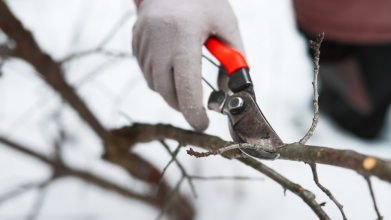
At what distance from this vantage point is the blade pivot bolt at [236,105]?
89 cm

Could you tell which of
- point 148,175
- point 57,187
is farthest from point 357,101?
point 57,187

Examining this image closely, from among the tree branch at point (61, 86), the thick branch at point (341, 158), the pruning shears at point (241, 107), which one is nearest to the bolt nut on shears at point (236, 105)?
the pruning shears at point (241, 107)

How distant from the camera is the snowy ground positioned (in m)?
2.12

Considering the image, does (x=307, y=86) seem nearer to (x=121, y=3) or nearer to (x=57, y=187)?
(x=121, y=3)

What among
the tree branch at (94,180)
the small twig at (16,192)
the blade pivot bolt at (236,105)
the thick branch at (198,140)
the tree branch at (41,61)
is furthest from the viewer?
the tree branch at (94,180)

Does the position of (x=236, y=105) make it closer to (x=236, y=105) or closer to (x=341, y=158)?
(x=236, y=105)

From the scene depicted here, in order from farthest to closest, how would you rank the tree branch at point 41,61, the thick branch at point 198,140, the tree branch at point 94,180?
the tree branch at point 94,180, the tree branch at point 41,61, the thick branch at point 198,140

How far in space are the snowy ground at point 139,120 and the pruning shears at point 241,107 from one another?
725 mm

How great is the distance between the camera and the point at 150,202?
6.25ft

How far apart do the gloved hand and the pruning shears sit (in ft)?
0.25

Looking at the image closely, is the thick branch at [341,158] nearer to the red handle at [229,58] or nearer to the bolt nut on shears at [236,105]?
the bolt nut on shears at [236,105]

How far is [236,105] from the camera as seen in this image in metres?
0.89

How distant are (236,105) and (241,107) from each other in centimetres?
2

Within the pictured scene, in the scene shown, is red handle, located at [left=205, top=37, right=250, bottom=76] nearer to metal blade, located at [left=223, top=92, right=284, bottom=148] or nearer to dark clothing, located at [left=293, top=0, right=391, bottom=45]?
metal blade, located at [left=223, top=92, right=284, bottom=148]
